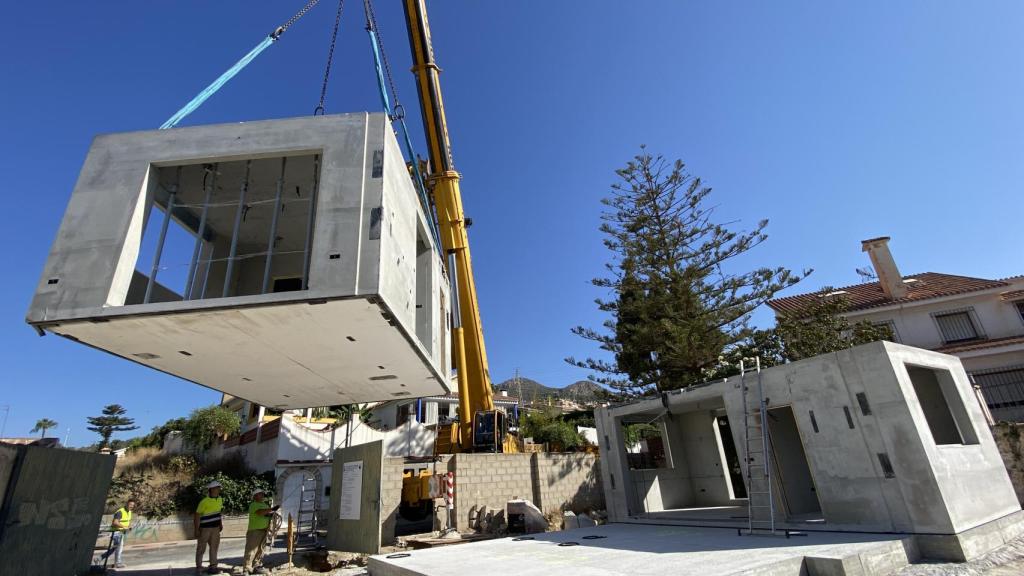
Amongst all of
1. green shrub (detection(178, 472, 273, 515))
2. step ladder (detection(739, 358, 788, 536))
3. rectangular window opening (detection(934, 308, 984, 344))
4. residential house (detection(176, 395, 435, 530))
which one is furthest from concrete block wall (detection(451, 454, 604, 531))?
rectangular window opening (detection(934, 308, 984, 344))

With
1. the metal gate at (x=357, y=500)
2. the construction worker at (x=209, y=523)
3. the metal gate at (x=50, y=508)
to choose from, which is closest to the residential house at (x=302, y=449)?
the metal gate at (x=357, y=500)

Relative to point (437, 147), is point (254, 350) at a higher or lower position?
lower

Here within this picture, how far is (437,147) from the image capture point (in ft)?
51.5

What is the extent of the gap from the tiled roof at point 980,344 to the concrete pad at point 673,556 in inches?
633

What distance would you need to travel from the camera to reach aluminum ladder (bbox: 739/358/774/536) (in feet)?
25.3

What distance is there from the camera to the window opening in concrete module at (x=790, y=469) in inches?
340

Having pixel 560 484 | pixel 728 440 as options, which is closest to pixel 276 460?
pixel 560 484

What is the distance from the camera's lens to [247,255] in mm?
7062

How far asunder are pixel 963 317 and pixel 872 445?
16827 millimetres

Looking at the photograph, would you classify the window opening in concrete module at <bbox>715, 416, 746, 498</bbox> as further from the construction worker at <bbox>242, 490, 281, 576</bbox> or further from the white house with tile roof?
the construction worker at <bbox>242, 490, 281, 576</bbox>

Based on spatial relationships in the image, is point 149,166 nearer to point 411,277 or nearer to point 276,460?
point 411,277

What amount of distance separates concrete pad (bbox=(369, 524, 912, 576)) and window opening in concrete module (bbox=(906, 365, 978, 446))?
3311mm

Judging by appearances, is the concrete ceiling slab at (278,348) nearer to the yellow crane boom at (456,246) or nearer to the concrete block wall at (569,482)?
the yellow crane boom at (456,246)

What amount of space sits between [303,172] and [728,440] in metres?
13.8
